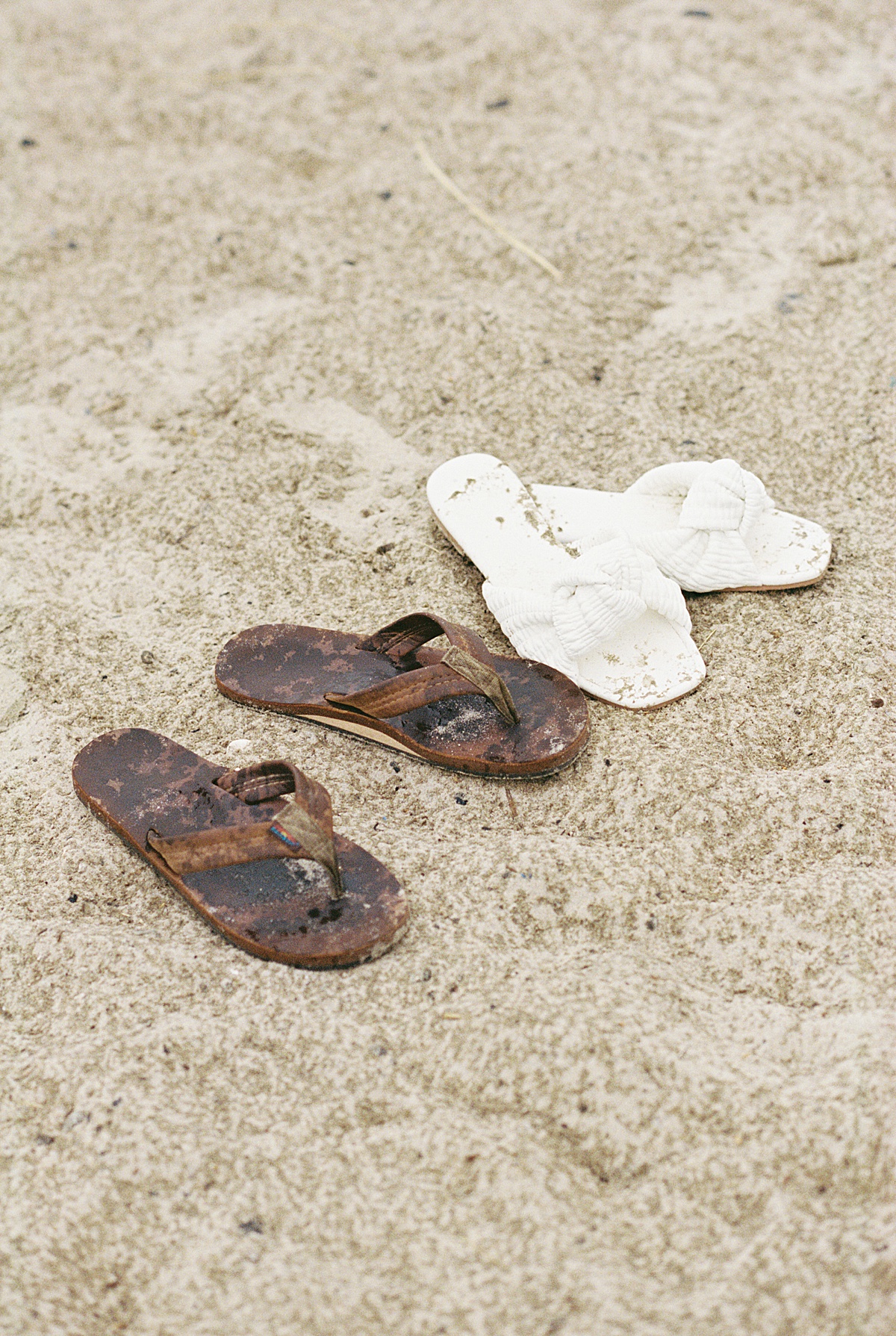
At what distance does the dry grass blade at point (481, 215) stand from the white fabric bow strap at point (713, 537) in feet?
3.50

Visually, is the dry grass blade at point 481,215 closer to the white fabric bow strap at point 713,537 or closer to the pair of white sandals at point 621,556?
the pair of white sandals at point 621,556

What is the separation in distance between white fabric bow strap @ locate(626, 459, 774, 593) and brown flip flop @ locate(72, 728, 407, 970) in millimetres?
877

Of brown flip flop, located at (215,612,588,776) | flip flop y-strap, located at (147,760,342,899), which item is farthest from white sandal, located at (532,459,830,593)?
flip flop y-strap, located at (147,760,342,899)

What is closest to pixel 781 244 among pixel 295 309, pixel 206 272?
pixel 295 309

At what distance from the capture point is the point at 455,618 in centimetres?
206

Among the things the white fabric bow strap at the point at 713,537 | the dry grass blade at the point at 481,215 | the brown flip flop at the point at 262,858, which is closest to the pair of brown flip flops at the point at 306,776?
the brown flip flop at the point at 262,858

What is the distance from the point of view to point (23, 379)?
2.63 metres

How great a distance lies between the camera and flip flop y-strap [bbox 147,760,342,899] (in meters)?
1.49

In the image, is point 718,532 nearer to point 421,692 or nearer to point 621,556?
point 621,556

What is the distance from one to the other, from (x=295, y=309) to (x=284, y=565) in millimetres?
920

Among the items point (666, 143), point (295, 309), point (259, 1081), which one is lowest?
point (259, 1081)

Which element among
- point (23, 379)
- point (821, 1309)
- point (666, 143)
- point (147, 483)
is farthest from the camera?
point (666, 143)

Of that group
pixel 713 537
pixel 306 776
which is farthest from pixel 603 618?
pixel 306 776

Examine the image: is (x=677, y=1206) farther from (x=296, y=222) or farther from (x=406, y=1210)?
(x=296, y=222)
